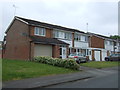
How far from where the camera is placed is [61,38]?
30000 mm

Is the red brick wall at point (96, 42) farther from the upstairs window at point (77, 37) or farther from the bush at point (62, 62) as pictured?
the bush at point (62, 62)

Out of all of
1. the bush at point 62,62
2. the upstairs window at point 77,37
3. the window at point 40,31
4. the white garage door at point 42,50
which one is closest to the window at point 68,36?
the upstairs window at point 77,37

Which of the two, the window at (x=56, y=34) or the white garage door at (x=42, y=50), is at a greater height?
the window at (x=56, y=34)

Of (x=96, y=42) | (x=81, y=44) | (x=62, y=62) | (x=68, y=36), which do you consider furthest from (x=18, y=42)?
(x=96, y=42)

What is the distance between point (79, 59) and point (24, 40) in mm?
8588

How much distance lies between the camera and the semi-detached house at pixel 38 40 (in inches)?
980

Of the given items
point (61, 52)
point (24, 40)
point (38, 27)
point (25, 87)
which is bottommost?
point (25, 87)

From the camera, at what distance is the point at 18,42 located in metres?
27.7

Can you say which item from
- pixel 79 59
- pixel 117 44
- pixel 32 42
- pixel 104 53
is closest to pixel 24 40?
pixel 32 42

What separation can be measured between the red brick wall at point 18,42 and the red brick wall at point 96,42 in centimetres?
1714

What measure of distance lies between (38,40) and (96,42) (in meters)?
20.0

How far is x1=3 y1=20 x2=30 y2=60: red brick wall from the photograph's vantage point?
25.4m

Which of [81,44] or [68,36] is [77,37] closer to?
[81,44]

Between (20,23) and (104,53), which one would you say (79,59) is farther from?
(104,53)
